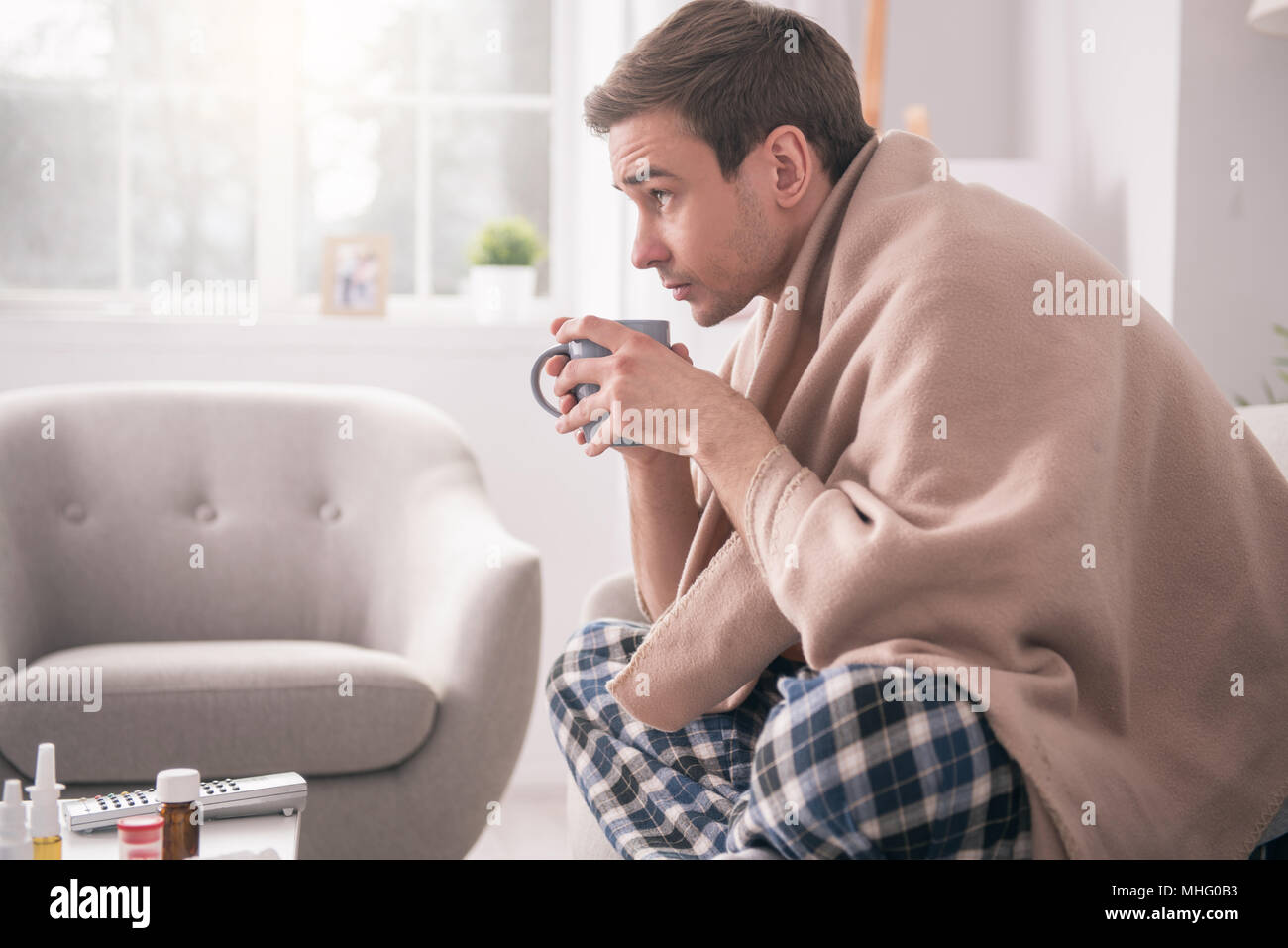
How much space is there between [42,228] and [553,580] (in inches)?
56.7

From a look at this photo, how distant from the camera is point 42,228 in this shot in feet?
9.30

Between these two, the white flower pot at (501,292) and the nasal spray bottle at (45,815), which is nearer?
the nasal spray bottle at (45,815)

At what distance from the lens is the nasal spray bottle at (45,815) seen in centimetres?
94

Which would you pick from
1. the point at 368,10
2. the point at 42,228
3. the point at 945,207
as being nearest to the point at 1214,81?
the point at 945,207

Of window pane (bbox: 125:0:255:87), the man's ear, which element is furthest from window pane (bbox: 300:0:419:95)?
the man's ear

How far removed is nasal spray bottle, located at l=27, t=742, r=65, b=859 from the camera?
0.94 meters

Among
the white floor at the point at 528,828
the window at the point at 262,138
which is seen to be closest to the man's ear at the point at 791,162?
the white floor at the point at 528,828

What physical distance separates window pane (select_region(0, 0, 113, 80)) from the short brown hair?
2.08 metres

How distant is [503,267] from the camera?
112 inches

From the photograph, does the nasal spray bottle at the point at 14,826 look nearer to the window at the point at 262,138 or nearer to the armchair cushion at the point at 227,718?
the armchair cushion at the point at 227,718

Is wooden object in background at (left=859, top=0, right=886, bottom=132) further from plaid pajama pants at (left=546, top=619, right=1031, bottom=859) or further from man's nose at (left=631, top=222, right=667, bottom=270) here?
plaid pajama pants at (left=546, top=619, right=1031, bottom=859)

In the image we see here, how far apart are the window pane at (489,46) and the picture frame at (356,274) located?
0.44 metres

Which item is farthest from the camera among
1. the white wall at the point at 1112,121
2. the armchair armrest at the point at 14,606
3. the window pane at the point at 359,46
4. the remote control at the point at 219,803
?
the window pane at the point at 359,46

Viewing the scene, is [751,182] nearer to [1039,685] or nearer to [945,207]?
[945,207]
